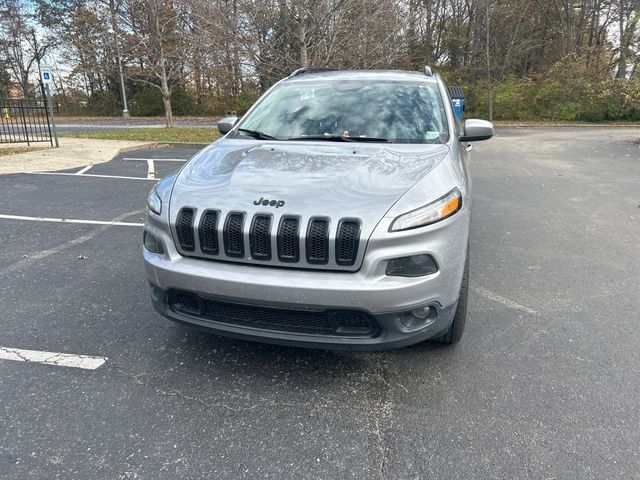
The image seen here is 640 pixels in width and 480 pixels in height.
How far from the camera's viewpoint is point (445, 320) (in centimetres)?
252

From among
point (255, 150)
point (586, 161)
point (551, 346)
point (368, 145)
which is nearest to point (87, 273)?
point (255, 150)

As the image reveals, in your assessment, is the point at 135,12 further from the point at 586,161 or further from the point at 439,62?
the point at 439,62

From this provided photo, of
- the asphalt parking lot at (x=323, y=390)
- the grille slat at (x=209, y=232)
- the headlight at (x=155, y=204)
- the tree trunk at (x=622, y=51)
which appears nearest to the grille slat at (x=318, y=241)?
the grille slat at (x=209, y=232)

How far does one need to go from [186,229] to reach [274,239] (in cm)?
52

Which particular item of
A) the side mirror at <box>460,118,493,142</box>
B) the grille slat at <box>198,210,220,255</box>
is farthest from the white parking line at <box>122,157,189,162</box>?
the grille slat at <box>198,210,220,255</box>

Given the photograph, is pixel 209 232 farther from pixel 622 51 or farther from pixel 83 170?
pixel 622 51

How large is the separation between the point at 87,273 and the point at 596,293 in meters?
4.36

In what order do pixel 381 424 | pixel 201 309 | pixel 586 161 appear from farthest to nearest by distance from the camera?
pixel 586 161, pixel 201 309, pixel 381 424

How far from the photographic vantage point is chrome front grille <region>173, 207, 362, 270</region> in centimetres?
232

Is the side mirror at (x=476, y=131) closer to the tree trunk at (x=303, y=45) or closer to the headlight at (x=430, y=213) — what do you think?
the headlight at (x=430, y=213)

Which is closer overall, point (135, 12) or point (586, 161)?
point (586, 161)

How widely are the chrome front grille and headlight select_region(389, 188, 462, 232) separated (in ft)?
0.73

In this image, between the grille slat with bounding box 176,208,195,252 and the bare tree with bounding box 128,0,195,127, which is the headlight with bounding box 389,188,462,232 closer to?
the grille slat with bounding box 176,208,195,252

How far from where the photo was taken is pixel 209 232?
2.47 metres
